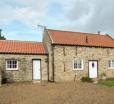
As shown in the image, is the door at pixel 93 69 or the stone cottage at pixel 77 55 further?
the door at pixel 93 69

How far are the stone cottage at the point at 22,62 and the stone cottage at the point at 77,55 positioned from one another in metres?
1.03

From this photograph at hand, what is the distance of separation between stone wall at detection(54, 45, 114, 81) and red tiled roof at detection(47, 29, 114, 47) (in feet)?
2.12

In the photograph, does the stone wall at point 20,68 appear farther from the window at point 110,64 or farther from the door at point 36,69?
the window at point 110,64

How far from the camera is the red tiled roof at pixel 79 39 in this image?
2855 centimetres

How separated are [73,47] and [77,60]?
5.32 ft

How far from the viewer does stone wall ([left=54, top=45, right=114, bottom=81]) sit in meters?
27.3

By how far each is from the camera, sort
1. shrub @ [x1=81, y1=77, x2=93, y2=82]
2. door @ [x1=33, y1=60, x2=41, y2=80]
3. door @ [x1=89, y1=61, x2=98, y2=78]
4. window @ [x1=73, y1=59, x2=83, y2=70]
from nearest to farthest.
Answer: door @ [x1=33, y1=60, x2=41, y2=80] → shrub @ [x1=81, y1=77, x2=93, y2=82] → window @ [x1=73, y1=59, x2=83, y2=70] → door @ [x1=89, y1=61, x2=98, y2=78]

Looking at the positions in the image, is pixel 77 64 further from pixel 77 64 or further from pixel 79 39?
pixel 79 39

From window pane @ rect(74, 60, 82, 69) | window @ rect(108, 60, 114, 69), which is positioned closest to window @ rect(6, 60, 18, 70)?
window pane @ rect(74, 60, 82, 69)

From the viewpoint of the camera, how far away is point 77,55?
28609 mm

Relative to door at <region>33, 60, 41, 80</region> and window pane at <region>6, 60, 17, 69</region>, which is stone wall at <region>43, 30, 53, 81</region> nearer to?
door at <region>33, 60, 41, 80</region>

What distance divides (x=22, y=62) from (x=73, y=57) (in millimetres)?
6051

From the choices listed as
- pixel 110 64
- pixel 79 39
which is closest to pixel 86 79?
pixel 110 64

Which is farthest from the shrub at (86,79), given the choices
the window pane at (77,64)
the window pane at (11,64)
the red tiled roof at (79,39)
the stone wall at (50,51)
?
the window pane at (11,64)
